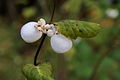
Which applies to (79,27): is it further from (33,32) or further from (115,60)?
(115,60)

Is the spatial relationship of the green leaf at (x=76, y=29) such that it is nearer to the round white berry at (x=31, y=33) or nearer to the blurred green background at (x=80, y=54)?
the round white berry at (x=31, y=33)

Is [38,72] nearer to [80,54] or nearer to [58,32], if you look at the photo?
[58,32]

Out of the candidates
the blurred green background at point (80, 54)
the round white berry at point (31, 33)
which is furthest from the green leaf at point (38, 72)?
the blurred green background at point (80, 54)

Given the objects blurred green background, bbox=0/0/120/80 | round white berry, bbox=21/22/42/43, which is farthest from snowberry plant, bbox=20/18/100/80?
blurred green background, bbox=0/0/120/80

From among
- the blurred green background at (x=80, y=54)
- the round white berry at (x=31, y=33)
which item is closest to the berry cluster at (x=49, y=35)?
the round white berry at (x=31, y=33)

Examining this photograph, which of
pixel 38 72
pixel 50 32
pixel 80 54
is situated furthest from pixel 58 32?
pixel 80 54

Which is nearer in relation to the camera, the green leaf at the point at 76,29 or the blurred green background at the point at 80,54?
the green leaf at the point at 76,29

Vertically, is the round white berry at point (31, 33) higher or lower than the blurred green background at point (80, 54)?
higher

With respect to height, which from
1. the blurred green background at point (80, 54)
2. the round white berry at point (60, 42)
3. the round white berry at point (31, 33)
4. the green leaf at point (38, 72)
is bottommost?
the blurred green background at point (80, 54)

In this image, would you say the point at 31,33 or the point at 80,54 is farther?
the point at 80,54
